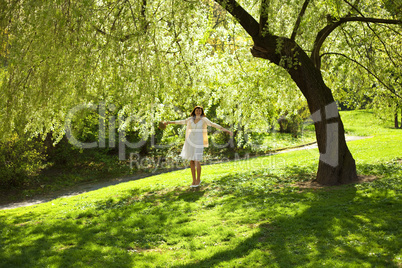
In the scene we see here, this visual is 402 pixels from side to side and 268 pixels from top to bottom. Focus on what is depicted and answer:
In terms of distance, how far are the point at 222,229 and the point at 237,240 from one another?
67 cm

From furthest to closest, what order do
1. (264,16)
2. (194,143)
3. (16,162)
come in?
(16,162) < (194,143) < (264,16)

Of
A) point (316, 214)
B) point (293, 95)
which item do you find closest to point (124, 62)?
point (316, 214)

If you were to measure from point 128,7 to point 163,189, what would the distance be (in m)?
5.69

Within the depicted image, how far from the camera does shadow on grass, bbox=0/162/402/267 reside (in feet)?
17.4

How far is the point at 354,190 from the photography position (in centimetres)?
863

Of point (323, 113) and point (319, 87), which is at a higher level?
point (319, 87)

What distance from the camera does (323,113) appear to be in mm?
9531

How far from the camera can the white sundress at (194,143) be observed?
31.5 ft

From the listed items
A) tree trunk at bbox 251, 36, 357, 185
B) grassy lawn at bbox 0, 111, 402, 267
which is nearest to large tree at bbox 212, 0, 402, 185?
tree trunk at bbox 251, 36, 357, 185

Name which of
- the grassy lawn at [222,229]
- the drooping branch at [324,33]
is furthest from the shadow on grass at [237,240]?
the drooping branch at [324,33]

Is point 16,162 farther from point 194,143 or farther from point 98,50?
point 98,50

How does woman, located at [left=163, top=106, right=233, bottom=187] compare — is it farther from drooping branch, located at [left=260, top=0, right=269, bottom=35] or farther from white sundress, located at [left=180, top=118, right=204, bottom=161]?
drooping branch, located at [left=260, top=0, right=269, bottom=35]

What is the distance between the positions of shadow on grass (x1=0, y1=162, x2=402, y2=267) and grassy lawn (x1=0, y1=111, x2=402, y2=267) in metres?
0.02

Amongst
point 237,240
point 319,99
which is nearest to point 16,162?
point 237,240
